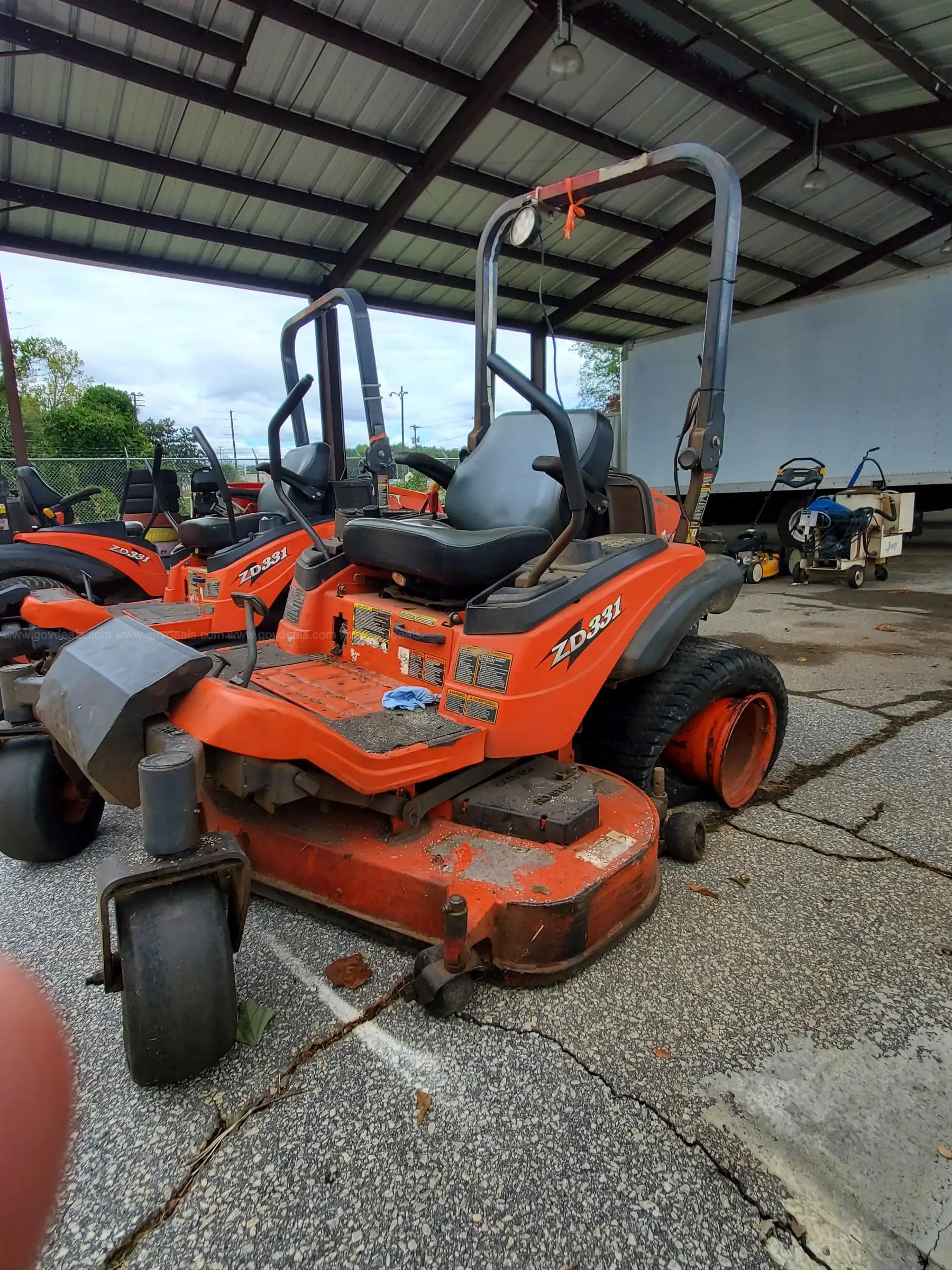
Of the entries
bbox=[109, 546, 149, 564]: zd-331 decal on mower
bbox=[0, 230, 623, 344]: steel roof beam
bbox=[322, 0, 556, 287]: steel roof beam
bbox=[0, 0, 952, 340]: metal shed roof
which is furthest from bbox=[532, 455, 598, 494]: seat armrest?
bbox=[0, 230, 623, 344]: steel roof beam

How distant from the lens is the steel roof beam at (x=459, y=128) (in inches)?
267

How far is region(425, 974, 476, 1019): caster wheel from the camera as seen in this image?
1.64 m

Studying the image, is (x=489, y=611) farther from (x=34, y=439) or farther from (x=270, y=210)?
(x=34, y=439)

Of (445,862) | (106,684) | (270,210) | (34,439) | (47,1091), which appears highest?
(270,210)

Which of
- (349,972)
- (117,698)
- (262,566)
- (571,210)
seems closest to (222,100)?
(262,566)

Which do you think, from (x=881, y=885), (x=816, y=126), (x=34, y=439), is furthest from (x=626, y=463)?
(x=34, y=439)

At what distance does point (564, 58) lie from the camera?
6441mm

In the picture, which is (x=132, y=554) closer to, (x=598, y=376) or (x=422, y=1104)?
(x=422, y=1104)

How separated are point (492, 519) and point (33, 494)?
4.72m

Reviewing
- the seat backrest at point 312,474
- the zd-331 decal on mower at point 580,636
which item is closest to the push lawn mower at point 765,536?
the seat backrest at point 312,474

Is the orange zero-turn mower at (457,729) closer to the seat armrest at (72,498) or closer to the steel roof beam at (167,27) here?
the seat armrest at (72,498)

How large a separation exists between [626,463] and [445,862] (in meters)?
11.6

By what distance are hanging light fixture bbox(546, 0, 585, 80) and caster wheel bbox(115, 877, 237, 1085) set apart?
7.43m

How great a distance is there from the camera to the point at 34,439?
993 inches
